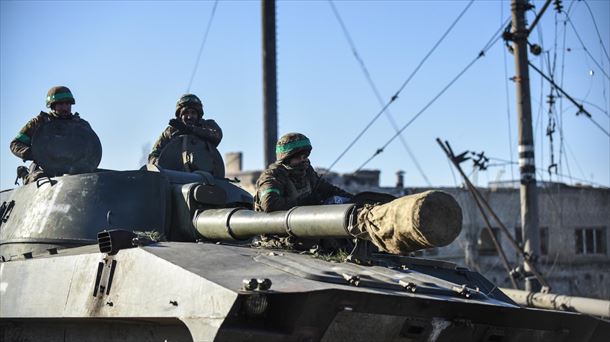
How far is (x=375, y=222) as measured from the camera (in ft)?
23.6

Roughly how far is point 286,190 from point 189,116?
3083 millimetres

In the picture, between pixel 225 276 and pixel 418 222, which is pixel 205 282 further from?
pixel 418 222

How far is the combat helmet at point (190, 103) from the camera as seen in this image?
1181 centimetres

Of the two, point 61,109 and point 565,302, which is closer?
point 61,109

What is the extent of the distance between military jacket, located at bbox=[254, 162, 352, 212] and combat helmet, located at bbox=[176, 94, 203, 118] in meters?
2.62

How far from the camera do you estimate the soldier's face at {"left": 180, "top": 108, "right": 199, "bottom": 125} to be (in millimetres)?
11820

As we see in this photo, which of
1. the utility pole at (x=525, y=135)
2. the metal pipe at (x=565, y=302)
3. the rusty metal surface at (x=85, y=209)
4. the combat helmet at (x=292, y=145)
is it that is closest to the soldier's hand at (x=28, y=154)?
the rusty metal surface at (x=85, y=209)

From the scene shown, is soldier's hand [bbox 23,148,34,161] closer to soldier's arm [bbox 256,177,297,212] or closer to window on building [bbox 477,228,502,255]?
soldier's arm [bbox 256,177,297,212]

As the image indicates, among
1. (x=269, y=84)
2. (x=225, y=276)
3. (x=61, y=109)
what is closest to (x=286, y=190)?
(x=225, y=276)

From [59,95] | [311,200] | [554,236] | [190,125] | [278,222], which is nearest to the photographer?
[278,222]

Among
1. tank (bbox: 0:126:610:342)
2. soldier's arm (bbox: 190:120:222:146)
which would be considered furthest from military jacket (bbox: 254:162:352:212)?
soldier's arm (bbox: 190:120:222:146)

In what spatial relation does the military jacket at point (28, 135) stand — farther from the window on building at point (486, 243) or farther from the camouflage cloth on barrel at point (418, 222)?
the window on building at point (486, 243)

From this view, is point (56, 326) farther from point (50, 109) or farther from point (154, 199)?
point (50, 109)

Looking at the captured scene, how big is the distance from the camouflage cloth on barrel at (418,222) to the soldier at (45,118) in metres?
4.98
